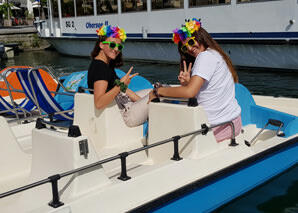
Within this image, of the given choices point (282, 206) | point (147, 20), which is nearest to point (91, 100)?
point (282, 206)

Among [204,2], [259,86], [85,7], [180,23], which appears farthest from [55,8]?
[259,86]

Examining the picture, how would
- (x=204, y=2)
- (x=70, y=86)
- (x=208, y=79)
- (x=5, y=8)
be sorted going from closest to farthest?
(x=208, y=79)
(x=70, y=86)
(x=204, y=2)
(x=5, y=8)

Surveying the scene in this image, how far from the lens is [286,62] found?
12.4 metres

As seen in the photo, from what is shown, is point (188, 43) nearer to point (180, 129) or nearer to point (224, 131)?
point (180, 129)

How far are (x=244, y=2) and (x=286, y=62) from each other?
246cm

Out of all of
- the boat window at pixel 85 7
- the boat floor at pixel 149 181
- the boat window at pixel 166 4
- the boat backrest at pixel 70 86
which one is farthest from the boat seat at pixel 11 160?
the boat window at pixel 85 7

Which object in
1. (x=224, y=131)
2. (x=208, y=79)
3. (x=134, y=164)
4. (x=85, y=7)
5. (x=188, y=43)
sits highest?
(x=85, y=7)

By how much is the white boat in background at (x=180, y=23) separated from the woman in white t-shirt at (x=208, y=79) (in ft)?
30.2

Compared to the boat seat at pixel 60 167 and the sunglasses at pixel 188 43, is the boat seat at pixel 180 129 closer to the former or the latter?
the sunglasses at pixel 188 43

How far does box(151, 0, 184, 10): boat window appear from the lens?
1545cm

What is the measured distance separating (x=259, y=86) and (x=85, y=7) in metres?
12.1

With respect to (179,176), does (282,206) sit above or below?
below

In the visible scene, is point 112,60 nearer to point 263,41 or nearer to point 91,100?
point 91,100

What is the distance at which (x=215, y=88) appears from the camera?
138 inches
